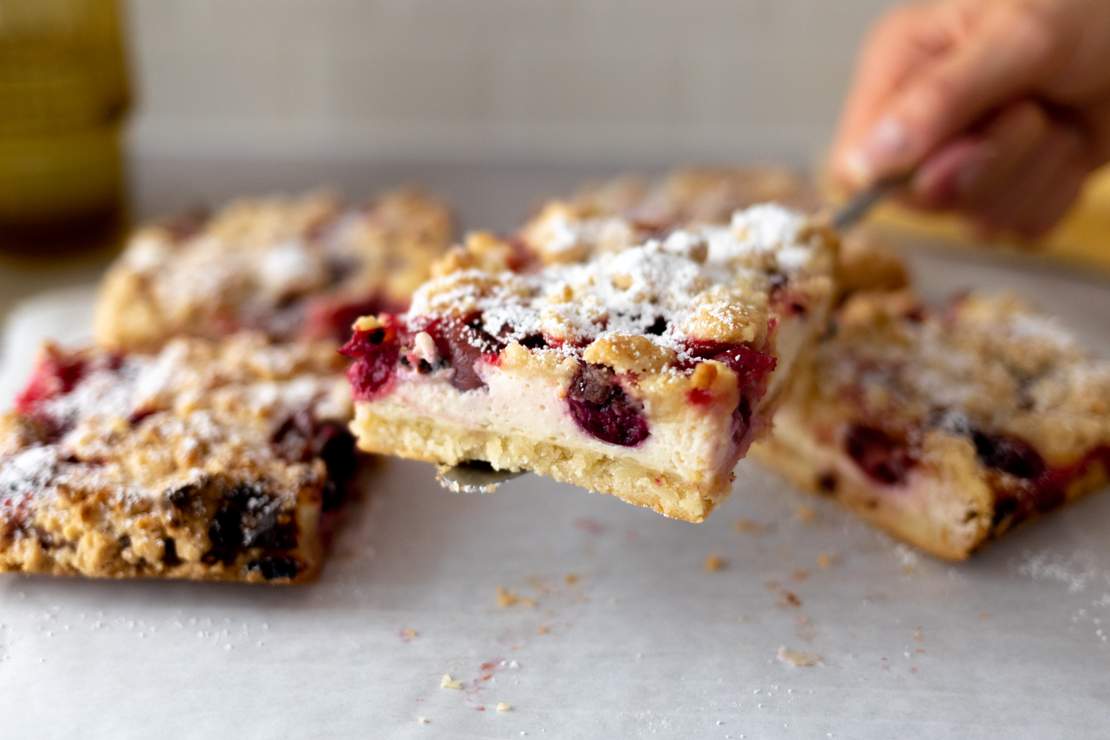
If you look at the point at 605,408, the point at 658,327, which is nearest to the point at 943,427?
the point at 658,327

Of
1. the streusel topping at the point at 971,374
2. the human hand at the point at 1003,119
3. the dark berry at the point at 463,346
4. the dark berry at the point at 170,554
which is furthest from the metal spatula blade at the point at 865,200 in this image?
the dark berry at the point at 170,554

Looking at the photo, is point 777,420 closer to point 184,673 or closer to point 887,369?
point 887,369

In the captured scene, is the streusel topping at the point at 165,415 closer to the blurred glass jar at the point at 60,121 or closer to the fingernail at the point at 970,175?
the blurred glass jar at the point at 60,121

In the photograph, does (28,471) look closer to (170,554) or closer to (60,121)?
(170,554)

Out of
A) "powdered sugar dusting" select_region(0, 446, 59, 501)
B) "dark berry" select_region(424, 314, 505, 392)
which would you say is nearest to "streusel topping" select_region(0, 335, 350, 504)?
"powdered sugar dusting" select_region(0, 446, 59, 501)

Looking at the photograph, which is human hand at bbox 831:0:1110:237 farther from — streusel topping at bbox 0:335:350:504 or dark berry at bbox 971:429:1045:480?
streusel topping at bbox 0:335:350:504

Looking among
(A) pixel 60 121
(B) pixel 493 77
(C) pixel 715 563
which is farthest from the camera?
(B) pixel 493 77
